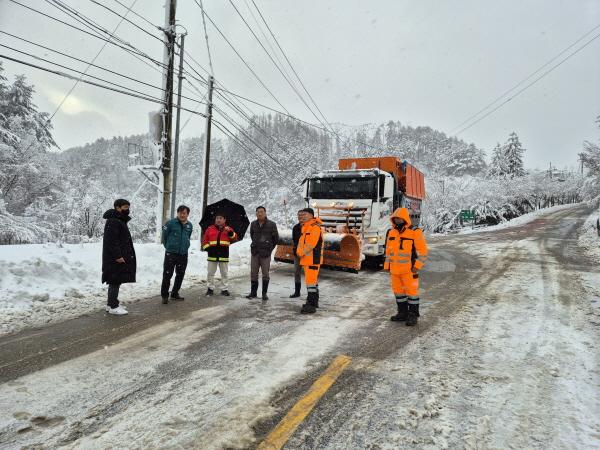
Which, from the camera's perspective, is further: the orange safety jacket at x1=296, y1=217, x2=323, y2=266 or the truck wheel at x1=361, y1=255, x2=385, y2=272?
the truck wheel at x1=361, y1=255, x2=385, y2=272

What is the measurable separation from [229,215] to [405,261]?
4.20 metres

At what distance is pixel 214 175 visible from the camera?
81.4m

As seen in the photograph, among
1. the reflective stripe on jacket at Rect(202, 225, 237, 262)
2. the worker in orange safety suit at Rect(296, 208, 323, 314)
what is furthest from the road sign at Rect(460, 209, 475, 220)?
the reflective stripe on jacket at Rect(202, 225, 237, 262)

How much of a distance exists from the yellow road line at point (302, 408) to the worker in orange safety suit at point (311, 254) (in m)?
2.33

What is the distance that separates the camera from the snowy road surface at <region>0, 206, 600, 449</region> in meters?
2.84

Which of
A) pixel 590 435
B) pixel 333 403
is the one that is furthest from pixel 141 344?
pixel 590 435

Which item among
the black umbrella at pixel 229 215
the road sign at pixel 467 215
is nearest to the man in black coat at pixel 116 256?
the black umbrella at pixel 229 215

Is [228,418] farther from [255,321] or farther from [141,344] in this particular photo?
[255,321]

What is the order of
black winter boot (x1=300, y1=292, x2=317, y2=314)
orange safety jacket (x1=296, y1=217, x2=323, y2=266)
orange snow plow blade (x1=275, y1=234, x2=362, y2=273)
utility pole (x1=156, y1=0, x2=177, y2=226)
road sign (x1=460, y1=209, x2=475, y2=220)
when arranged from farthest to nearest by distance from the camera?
road sign (x1=460, y1=209, x2=475, y2=220) → utility pole (x1=156, y1=0, x2=177, y2=226) → orange snow plow blade (x1=275, y1=234, x2=362, y2=273) → orange safety jacket (x1=296, y1=217, x2=323, y2=266) → black winter boot (x1=300, y1=292, x2=317, y2=314)

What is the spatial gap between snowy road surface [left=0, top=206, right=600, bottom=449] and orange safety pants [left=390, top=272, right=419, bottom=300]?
0.50 meters

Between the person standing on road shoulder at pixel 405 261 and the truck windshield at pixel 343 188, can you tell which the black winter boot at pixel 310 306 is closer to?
the person standing on road shoulder at pixel 405 261

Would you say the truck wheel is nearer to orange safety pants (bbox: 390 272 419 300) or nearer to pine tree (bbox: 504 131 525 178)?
orange safety pants (bbox: 390 272 419 300)

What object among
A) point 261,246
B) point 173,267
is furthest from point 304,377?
point 173,267

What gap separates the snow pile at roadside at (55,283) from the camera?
5.84m
